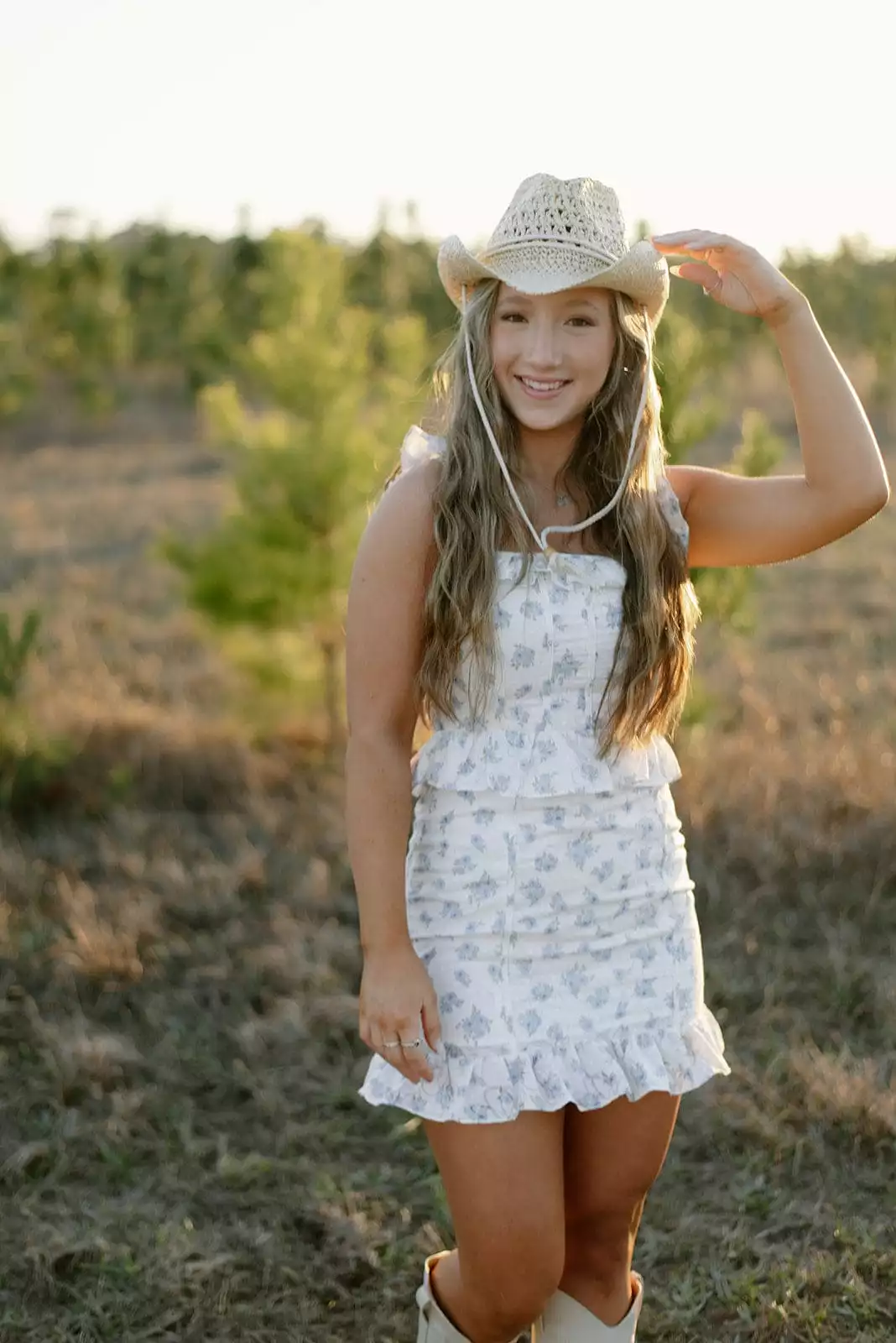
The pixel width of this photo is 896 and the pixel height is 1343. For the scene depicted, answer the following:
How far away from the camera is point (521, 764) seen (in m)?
1.99

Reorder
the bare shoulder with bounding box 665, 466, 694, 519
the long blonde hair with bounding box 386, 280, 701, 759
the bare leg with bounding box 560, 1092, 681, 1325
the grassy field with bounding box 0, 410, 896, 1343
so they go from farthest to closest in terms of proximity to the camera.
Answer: the grassy field with bounding box 0, 410, 896, 1343 < the bare shoulder with bounding box 665, 466, 694, 519 < the bare leg with bounding box 560, 1092, 681, 1325 < the long blonde hair with bounding box 386, 280, 701, 759

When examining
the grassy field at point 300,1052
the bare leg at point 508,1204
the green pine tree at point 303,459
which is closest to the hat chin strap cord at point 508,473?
the bare leg at point 508,1204

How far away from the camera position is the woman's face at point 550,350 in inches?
78.2

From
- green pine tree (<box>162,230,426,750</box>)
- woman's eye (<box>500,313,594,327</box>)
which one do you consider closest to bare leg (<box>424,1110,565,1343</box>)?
woman's eye (<box>500,313,594,327</box>)

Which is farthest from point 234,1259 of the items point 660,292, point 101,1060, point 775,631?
point 775,631

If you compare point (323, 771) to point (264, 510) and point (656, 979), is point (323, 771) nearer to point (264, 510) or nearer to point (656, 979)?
point (264, 510)

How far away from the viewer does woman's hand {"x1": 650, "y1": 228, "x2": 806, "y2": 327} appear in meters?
2.08

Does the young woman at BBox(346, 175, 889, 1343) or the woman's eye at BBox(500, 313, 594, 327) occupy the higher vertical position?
the woman's eye at BBox(500, 313, 594, 327)

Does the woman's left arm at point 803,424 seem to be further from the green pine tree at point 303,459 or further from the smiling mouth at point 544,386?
the green pine tree at point 303,459

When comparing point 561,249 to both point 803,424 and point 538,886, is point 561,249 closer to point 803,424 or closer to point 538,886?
point 803,424

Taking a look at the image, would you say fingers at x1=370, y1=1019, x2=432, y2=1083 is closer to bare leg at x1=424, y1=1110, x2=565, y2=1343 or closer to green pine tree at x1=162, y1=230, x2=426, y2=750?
bare leg at x1=424, y1=1110, x2=565, y2=1343

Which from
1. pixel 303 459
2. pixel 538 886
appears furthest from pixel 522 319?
pixel 303 459

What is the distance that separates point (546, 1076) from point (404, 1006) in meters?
0.22

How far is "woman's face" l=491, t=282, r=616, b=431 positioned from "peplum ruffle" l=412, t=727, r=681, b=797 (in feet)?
1.45
